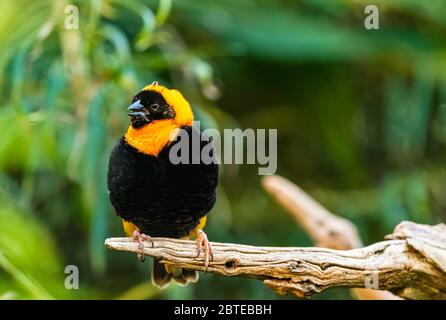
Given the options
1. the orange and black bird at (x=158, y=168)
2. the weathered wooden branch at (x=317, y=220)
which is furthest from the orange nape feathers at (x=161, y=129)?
the weathered wooden branch at (x=317, y=220)

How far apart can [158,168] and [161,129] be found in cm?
10

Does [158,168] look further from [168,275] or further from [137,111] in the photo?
[168,275]

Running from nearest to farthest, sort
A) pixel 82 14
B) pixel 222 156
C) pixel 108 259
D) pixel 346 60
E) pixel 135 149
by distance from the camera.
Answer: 1. pixel 135 149
2. pixel 82 14
3. pixel 222 156
4. pixel 108 259
5. pixel 346 60

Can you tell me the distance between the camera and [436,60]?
3.65 m

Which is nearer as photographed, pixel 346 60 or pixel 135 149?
pixel 135 149

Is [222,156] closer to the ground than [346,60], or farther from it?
closer to the ground

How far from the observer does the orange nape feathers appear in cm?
195

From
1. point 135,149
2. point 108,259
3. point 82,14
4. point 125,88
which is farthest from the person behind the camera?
point 108,259

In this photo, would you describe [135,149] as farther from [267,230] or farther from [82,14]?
[267,230]

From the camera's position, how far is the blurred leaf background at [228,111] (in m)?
2.68

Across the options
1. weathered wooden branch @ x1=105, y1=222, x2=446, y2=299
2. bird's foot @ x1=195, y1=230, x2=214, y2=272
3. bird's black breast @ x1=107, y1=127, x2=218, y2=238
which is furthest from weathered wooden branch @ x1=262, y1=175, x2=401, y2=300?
bird's foot @ x1=195, y1=230, x2=214, y2=272

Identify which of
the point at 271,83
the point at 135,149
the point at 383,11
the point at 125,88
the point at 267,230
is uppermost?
the point at 383,11

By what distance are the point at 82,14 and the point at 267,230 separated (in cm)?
141
